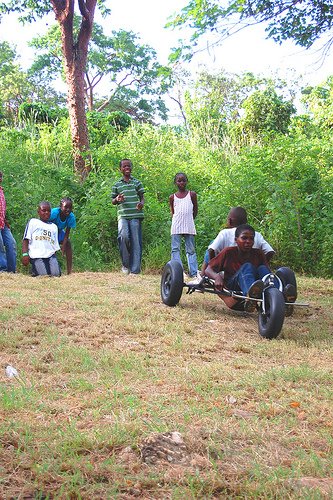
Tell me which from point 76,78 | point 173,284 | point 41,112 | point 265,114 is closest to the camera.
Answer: point 173,284

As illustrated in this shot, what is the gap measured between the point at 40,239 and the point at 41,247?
123mm

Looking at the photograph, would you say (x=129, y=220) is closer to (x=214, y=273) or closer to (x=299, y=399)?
(x=214, y=273)

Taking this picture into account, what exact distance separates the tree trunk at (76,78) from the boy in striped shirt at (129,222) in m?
3.91

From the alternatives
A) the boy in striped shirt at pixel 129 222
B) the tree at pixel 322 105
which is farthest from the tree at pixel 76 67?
the tree at pixel 322 105

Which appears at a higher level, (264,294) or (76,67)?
(76,67)

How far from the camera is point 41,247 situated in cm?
931

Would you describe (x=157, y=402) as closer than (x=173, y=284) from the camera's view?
Yes

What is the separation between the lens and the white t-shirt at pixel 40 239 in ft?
30.5

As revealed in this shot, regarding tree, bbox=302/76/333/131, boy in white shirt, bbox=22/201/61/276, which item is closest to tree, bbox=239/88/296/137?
tree, bbox=302/76/333/131

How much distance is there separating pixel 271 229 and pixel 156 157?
3.32 metres

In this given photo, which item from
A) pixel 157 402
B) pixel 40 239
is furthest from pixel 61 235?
pixel 157 402

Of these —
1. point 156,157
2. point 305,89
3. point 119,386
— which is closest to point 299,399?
point 119,386

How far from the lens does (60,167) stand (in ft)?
43.9

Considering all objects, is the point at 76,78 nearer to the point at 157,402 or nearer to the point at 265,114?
the point at 157,402
